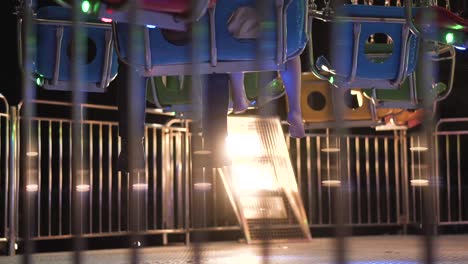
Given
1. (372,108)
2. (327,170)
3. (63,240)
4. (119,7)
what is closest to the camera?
(119,7)

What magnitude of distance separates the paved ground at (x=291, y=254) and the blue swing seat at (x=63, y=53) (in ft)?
2.75

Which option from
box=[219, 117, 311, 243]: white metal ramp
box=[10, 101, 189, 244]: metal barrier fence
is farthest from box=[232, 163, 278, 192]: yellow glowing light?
→ box=[10, 101, 189, 244]: metal barrier fence

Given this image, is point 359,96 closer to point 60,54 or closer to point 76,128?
point 60,54

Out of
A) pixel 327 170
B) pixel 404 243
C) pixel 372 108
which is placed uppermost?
pixel 372 108

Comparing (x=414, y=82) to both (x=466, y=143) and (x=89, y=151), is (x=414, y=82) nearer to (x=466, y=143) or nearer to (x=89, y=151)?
(x=89, y=151)

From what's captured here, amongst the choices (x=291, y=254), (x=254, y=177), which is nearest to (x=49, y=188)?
(x=254, y=177)

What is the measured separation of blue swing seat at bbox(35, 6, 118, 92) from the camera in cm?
384

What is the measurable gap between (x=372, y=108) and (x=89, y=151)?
223 centimetres

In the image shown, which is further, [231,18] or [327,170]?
[327,170]

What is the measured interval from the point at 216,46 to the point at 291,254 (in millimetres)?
2130

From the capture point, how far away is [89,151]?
6539mm

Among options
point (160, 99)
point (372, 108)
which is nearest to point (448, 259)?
point (372, 108)

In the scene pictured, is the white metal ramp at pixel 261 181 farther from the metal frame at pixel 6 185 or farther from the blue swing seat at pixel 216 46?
the blue swing seat at pixel 216 46

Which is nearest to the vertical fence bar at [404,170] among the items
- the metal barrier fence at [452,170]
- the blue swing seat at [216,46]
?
the metal barrier fence at [452,170]
